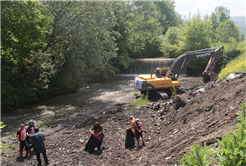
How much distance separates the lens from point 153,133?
A: 906 cm

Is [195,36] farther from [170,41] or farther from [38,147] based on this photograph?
[38,147]

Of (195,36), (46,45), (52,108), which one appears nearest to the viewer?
(52,108)

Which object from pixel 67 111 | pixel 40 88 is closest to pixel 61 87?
pixel 40 88

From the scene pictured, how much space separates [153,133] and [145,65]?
2417 centimetres

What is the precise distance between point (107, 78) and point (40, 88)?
1138 centimetres

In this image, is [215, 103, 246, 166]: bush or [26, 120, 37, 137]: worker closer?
[215, 103, 246, 166]: bush

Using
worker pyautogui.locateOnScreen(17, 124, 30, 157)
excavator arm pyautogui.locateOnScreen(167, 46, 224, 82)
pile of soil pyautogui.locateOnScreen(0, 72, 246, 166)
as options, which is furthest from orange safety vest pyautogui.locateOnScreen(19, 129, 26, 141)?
excavator arm pyautogui.locateOnScreen(167, 46, 224, 82)

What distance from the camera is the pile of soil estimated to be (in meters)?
5.54

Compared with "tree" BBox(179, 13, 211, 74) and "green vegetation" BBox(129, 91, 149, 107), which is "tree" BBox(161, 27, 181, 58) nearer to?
"tree" BBox(179, 13, 211, 74)

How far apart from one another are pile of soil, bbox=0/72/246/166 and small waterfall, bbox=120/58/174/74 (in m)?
20.2

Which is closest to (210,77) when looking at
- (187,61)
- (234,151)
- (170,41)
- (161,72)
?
(187,61)

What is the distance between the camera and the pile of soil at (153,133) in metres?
5.54

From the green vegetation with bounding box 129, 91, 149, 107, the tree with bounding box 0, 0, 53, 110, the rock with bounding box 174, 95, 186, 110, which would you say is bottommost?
the green vegetation with bounding box 129, 91, 149, 107

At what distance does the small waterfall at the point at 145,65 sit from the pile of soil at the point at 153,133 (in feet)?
66.4
